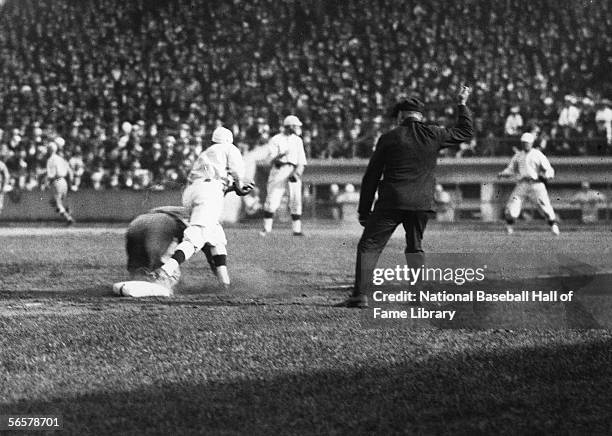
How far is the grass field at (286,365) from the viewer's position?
5454mm

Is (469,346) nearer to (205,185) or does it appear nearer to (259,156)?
(205,185)

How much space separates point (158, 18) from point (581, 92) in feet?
44.6

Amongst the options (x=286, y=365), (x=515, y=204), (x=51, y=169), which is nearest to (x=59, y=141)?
(x=51, y=169)

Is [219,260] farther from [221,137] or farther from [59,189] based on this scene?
[59,189]

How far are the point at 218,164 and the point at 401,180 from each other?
8.22 feet

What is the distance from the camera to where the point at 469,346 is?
24.6ft

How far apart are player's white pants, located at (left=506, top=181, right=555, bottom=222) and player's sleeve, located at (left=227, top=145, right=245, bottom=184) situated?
1185 cm

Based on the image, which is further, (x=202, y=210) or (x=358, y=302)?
(x=202, y=210)

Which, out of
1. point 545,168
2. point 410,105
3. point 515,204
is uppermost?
point 410,105

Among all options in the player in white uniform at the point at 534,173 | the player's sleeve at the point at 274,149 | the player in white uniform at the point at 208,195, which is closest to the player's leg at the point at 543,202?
the player in white uniform at the point at 534,173

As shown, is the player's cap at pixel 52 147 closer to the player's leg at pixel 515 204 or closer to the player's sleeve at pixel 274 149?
the player's sleeve at pixel 274 149

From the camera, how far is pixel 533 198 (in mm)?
22172

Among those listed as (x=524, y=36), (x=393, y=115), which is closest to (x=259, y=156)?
(x=524, y=36)

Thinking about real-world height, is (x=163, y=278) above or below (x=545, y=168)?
below
